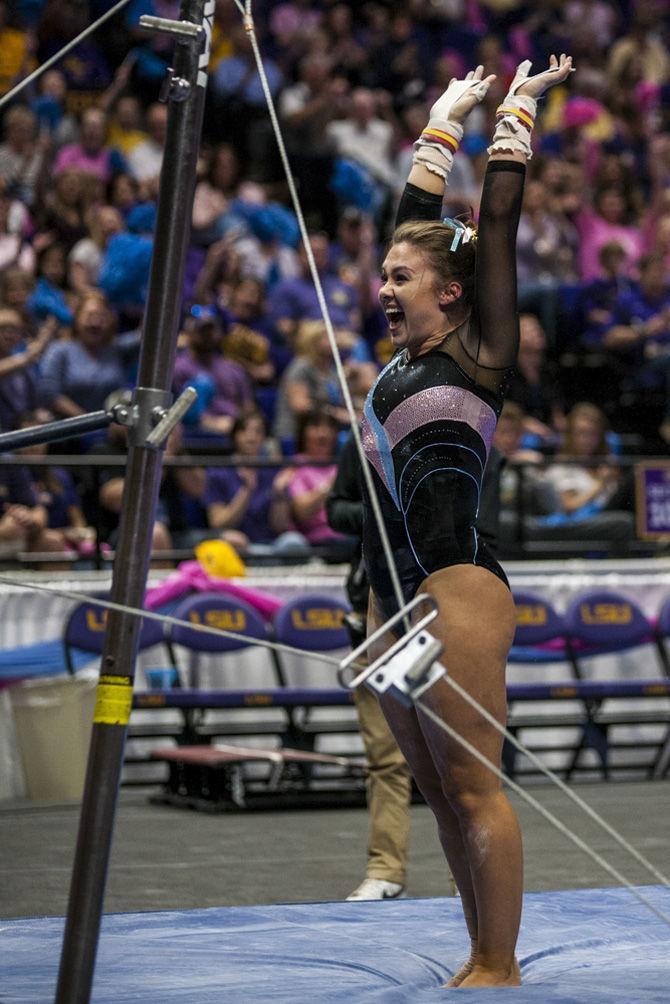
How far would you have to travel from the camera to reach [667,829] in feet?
22.1

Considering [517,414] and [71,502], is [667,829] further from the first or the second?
[71,502]

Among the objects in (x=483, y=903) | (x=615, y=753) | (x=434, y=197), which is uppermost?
(x=434, y=197)

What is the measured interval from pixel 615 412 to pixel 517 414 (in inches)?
121

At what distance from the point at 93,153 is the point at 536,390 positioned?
140 inches

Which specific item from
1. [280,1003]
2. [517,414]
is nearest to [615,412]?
[517,414]

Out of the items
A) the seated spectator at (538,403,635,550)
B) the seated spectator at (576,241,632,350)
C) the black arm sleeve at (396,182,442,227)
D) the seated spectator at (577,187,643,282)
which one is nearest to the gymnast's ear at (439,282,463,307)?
the black arm sleeve at (396,182,442,227)

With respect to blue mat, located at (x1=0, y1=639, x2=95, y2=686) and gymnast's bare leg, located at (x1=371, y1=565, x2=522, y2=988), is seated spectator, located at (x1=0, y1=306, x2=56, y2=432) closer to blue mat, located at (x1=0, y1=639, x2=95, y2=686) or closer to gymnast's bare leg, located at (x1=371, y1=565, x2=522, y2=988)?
blue mat, located at (x1=0, y1=639, x2=95, y2=686)

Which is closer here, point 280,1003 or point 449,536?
point 280,1003

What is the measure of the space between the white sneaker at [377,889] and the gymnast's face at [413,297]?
2404 mm

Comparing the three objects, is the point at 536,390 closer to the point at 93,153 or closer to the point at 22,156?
the point at 93,153

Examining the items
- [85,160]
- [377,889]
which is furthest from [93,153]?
[377,889]

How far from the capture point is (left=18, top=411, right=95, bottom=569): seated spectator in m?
8.45

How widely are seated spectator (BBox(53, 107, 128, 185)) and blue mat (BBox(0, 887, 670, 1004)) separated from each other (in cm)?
776

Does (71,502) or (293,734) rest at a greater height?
(71,502)
